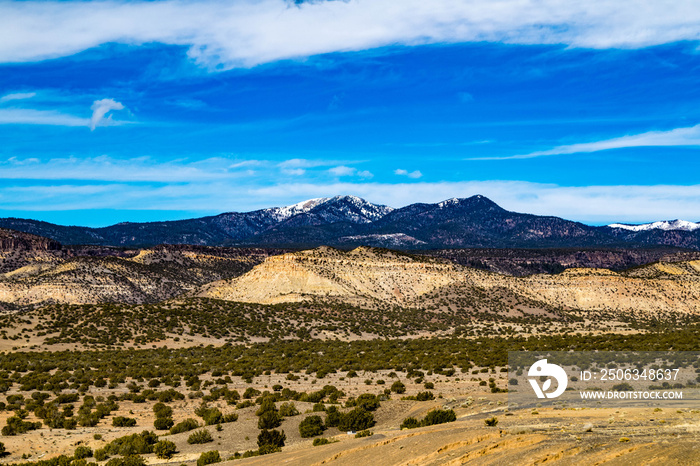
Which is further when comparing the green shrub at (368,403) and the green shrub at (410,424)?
the green shrub at (368,403)

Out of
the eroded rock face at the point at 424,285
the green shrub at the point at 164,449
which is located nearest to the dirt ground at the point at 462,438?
the green shrub at the point at 164,449

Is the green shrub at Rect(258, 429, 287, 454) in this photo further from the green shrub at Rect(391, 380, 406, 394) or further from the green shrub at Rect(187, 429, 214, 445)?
the green shrub at Rect(391, 380, 406, 394)

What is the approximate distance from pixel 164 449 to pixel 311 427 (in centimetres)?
521

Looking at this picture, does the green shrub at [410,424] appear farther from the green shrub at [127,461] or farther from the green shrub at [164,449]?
the green shrub at [127,461]

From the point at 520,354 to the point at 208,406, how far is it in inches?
931

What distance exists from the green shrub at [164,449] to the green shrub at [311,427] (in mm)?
4477

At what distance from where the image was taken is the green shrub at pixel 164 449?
63.8 feet

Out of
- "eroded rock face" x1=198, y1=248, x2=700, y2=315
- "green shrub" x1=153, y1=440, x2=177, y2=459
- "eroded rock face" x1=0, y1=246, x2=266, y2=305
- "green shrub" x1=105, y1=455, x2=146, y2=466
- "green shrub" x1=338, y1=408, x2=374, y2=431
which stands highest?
"eroded rock face" x1=0, y1=246, x2=266, y2=305

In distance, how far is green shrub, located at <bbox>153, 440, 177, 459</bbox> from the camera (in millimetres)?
19438

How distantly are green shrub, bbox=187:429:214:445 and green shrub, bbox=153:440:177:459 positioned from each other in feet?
2.99

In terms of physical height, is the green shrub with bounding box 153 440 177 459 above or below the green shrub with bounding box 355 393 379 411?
above

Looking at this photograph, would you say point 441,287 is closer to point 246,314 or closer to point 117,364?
point 246,314

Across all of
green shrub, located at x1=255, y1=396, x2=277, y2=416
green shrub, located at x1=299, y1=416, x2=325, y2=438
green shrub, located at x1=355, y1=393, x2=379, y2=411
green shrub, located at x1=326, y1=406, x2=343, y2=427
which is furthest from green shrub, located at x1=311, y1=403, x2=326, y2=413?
green shrub, located at x1=299, y1=416, x2=325, y2=438

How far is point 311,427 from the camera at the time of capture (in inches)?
874
